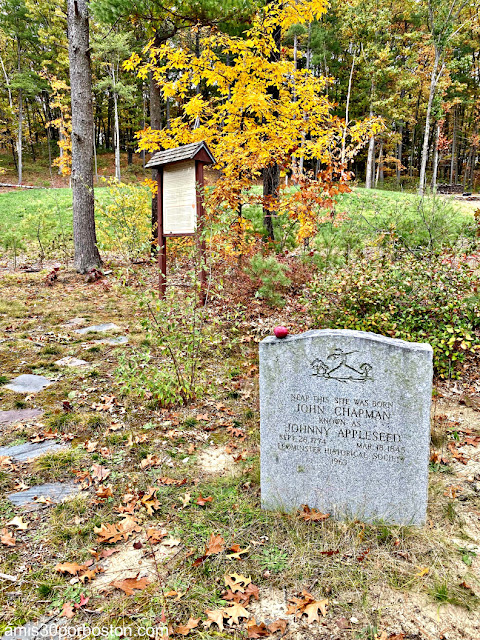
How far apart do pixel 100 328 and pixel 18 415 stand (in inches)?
102

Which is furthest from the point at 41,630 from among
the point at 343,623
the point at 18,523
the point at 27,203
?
the point at 27,203

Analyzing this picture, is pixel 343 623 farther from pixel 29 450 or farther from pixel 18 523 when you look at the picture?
pixel 29 450

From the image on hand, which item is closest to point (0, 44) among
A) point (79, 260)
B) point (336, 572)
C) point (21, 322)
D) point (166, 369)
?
point (79, 260)

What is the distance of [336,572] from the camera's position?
7.72 ft

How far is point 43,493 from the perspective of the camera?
299cm

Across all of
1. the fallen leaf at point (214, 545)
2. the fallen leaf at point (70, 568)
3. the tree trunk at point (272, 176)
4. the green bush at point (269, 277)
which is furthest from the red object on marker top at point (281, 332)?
the tree trunk at point (272, 176)

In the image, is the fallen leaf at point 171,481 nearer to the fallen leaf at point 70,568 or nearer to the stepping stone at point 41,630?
the fallen leaf at point 70,568

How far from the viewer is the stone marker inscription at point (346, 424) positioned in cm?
262

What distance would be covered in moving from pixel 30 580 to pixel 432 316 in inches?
181

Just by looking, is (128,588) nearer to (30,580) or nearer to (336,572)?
(30,580)

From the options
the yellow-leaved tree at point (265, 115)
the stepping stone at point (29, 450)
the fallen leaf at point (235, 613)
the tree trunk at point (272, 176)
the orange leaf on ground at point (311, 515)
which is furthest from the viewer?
the tree trunk at point (272, 176)

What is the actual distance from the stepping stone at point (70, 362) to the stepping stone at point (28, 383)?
0.37m

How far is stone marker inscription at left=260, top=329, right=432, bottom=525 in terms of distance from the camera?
2.62 metres

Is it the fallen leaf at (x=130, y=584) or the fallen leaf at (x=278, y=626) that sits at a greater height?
the fallen leaf at (x=130, y=584)
